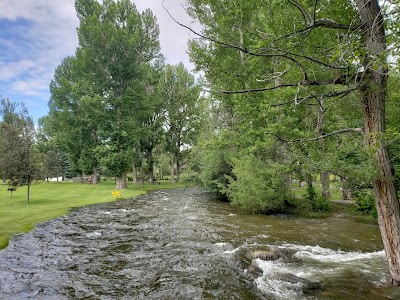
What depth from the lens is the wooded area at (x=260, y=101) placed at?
468 cm

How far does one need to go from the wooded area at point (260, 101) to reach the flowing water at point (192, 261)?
7.30 feet

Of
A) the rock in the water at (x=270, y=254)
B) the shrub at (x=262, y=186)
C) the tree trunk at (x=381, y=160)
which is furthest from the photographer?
the shrub at (x=262, y=186)

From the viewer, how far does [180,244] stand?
11.1 metres

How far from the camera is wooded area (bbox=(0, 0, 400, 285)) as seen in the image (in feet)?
15.4

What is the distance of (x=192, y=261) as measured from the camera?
9102 mm

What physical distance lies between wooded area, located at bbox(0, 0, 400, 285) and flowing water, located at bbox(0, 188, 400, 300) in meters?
2.23

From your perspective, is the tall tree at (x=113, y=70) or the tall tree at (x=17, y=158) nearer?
the tall tree at (x=17, y=158)

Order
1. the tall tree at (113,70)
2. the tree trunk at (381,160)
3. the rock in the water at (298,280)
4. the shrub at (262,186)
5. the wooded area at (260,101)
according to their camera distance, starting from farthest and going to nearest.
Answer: the tall tree at (113,70), the shrub at (262,186), the rock in the water at (298,280), the tree trunk at (381,160), the wooded area at (260,101)

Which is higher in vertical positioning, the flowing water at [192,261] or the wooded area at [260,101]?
the wooded area at [260,101]

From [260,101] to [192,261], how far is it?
15057mm

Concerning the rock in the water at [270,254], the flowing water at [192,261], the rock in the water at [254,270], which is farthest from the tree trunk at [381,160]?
the rock in the water at [270,254]

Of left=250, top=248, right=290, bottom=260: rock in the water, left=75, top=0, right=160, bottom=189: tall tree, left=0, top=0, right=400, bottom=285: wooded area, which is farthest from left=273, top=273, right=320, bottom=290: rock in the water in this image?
left=75, top=0, right=160, bottom=189: tall tree

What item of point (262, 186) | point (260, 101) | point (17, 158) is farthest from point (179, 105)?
point (262, 186)

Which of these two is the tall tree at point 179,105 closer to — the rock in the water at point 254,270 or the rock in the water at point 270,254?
the rock in the water at point 270,254
